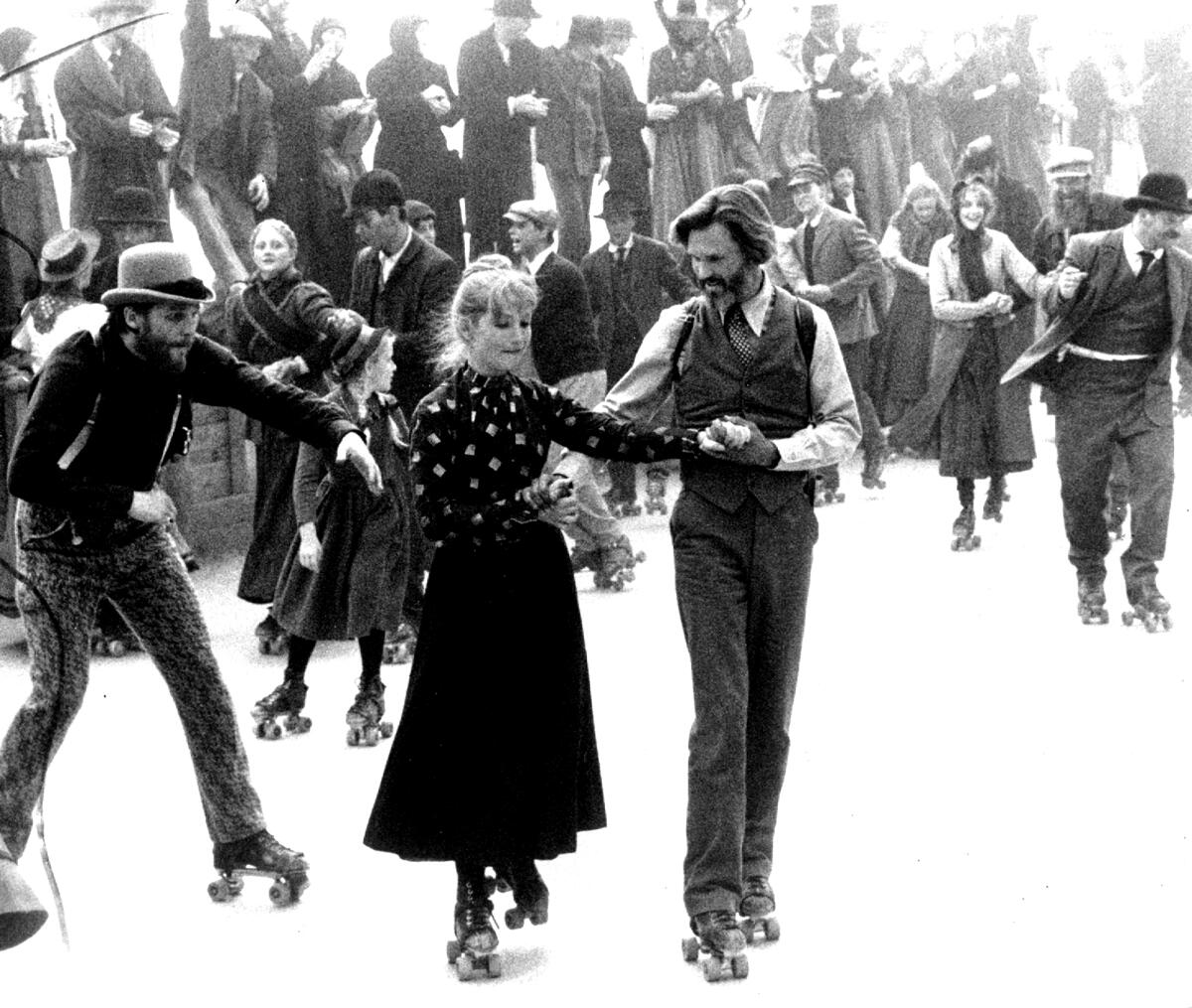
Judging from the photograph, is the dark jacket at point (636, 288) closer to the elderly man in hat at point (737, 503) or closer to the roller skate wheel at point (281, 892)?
the roller skate wheel at point (281, 892)

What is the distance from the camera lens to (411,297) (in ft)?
28.1

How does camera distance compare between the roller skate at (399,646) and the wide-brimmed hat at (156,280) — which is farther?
the roller skate at (399,646)

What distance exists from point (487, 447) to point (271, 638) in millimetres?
3638

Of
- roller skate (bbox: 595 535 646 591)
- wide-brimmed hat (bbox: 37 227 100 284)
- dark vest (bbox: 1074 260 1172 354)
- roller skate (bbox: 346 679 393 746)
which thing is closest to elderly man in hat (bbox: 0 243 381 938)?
roller skate (bbox: 346 679 393 746)

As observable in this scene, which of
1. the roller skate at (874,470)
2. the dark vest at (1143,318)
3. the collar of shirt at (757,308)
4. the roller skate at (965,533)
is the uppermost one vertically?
the collar of shirt at (757,308)

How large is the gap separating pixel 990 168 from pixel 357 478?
7001mm

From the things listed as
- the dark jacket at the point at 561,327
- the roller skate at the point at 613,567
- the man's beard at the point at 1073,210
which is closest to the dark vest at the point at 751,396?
the dark jacket at the point at 561,327

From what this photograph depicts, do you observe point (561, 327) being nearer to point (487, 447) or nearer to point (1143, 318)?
point (1143, 318)

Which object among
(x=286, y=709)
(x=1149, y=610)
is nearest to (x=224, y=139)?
(x=286, y=709)

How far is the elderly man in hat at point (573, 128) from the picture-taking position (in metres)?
11.2

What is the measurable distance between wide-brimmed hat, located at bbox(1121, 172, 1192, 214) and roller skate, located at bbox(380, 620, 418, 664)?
125 inches

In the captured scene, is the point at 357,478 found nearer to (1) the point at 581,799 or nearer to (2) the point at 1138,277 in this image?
(1) the point at 581,799

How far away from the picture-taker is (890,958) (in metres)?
4.92

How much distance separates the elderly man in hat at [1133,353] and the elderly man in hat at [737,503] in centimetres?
372
